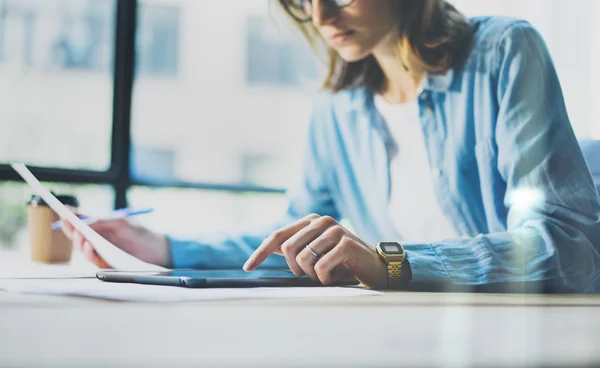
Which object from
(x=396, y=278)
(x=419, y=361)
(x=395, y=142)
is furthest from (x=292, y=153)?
(x=419, y=361)

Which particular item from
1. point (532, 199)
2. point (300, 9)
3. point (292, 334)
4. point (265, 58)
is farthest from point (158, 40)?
point (292, 334)

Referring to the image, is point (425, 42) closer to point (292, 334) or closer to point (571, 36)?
point (571, 36)

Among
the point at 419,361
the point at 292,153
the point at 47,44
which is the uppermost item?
the point at 47,44

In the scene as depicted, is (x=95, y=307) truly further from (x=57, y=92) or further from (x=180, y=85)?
(x=180, y=85)

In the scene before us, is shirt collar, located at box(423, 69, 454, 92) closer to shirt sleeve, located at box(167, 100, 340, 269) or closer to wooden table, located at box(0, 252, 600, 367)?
shirt sleeve, located at box(167, 100, 340, 269)

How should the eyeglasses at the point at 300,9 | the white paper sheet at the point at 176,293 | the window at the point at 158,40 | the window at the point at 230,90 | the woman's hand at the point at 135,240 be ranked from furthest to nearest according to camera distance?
1. the window at the point at 230,90
2. the window at the point at 158,40
3. the eyeglasses at the point at 300,9
4. the woman's hand at the point at 135,240
5. the white paper sheet at the point at 176,293

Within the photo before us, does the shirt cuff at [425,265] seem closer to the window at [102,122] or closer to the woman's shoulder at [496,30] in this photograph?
the woman's shoulder at [496,30]

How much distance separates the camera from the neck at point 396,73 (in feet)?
4.25

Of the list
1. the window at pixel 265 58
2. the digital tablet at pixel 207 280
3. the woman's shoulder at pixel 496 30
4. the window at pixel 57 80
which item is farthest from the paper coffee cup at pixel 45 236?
the window at pixel 265 58

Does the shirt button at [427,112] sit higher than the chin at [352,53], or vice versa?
the chin at [352,53]

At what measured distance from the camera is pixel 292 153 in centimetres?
202

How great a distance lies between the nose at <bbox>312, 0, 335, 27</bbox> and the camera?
1.25m

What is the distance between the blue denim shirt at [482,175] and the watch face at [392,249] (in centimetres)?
2

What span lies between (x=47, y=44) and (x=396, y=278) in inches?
57.5
